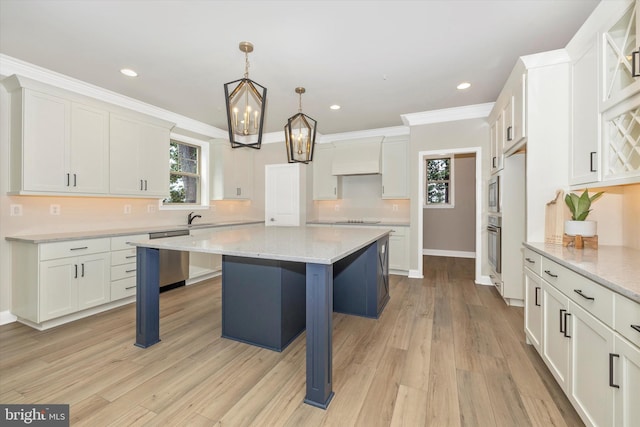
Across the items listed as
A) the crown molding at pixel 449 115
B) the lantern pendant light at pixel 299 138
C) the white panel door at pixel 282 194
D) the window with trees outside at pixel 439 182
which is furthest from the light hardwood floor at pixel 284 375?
the window with trees outside at pixel 439 182

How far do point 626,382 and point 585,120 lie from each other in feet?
6.02

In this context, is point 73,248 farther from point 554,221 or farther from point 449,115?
point 449,115

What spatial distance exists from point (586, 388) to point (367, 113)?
4.01 metres

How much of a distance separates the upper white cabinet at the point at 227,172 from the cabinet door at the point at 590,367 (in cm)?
495

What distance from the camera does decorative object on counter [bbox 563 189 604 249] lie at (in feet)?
6.72

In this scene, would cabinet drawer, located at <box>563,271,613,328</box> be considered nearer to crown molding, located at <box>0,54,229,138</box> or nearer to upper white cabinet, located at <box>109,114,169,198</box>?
upper white cabinet, located at <box>109,114,169,198</box>

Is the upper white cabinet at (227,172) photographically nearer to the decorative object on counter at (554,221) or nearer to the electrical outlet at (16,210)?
the electrical outlet at (16,210)

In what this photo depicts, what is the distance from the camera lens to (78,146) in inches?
125

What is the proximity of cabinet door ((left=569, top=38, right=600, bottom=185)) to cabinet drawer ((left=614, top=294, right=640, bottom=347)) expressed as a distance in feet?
3.90

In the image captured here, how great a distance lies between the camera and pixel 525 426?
5.02 ft

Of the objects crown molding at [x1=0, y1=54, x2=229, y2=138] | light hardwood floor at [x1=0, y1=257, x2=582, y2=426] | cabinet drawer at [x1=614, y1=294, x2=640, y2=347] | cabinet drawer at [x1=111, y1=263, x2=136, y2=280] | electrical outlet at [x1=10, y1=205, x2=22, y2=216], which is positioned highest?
crown molding at [x1=0, y1=54, x2=229, y2=138]

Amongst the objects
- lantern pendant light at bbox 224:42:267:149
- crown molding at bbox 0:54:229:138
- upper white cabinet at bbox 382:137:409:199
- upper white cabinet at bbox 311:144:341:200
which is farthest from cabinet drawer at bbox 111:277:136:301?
upper white cabinet at bbox 382:137:409:199

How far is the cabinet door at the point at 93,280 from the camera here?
2.99m

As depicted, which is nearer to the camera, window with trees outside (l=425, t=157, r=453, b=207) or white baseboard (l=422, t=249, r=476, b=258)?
white baseboard (l=422, t=249, r=476, b=258)
